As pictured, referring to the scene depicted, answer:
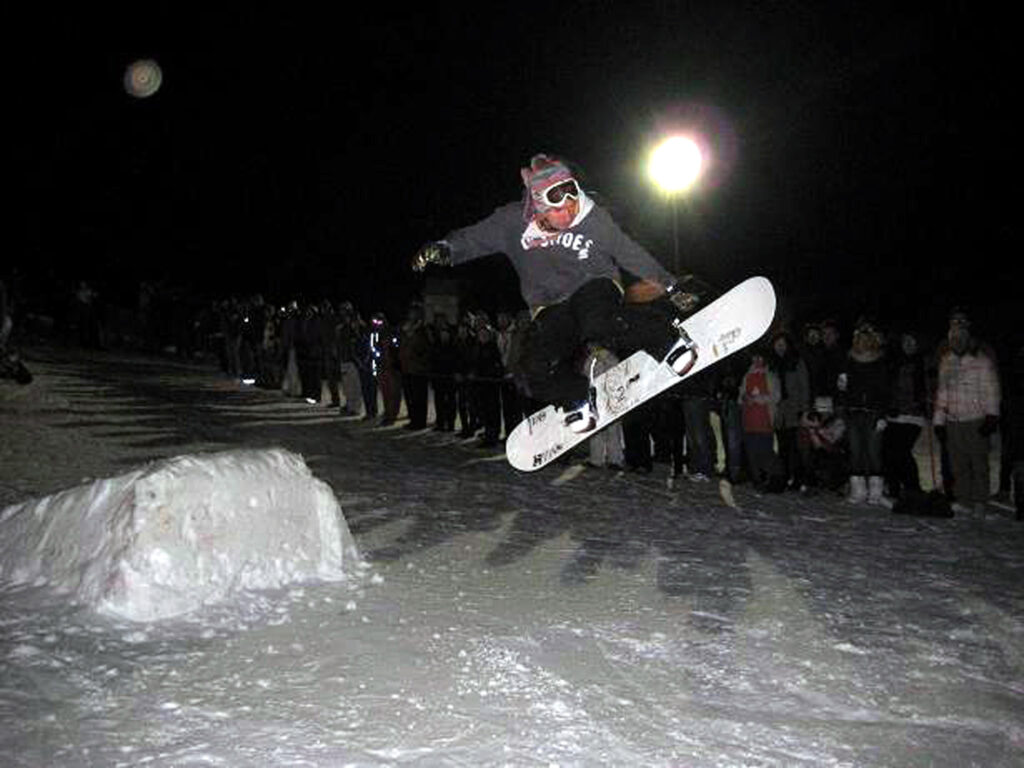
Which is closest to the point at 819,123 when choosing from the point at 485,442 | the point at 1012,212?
the point at 1012,212

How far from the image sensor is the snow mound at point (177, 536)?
4504mm

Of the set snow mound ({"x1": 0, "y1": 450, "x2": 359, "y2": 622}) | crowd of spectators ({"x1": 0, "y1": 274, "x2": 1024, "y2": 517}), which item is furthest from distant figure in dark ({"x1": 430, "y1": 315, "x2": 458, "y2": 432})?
snow mound ({"x1": 0, "y1": 450, "x2": 359, "y2": 622})

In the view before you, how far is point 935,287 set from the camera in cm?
1995

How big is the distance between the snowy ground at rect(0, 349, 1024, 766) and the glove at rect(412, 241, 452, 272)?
2203mm

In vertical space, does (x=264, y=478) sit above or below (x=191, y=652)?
above

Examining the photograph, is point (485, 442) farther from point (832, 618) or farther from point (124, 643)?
point (124, 643)

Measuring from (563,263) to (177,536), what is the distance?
3.72 metres

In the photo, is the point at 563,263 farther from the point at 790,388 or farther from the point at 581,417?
the point at 790,388

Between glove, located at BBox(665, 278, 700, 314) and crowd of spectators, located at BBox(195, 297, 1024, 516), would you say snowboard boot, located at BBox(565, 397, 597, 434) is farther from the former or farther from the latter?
glove, located at BBox(665, 278, 700, 314)

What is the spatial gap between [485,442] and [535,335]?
552 centimetres

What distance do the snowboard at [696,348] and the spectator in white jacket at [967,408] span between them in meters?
2.61

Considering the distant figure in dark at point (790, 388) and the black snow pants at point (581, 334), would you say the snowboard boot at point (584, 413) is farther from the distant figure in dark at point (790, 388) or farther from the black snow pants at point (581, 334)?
the distant figure in dark at point (790, 388)

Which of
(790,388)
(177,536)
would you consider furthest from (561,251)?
(790,388)

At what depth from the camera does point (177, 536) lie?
4.64 m
